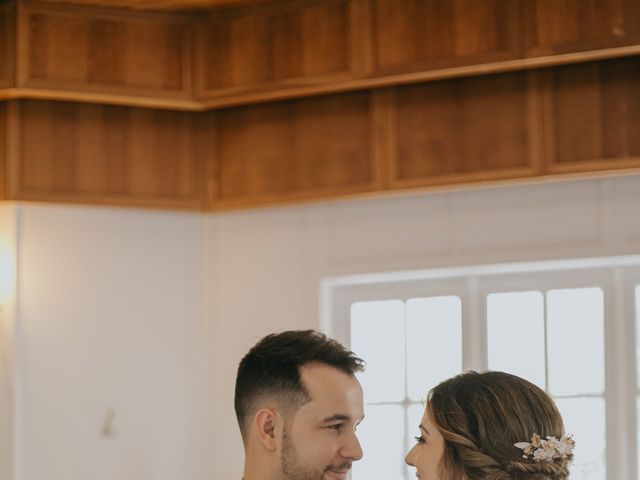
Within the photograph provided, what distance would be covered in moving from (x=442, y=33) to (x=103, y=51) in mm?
1557

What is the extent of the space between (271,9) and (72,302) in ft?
5.37

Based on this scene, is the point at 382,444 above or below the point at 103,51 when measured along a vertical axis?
below

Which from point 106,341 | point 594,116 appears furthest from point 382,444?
point 594,116

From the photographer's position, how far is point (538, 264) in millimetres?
5645

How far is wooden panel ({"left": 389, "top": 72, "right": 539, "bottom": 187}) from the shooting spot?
5.63 m

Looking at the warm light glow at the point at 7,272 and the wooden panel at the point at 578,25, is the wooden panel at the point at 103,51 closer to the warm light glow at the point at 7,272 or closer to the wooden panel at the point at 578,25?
the warm light glow at the point at 7,272

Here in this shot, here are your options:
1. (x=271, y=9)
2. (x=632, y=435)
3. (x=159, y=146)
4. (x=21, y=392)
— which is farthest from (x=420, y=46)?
(x=21, y=392)

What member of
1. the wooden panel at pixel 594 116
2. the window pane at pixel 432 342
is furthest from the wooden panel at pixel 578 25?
the window pane at pixel 432 342

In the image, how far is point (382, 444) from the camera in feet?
19.8

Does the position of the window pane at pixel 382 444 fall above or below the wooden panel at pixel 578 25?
below

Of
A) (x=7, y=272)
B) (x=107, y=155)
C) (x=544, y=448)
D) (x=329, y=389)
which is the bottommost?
(x=544, y=448)

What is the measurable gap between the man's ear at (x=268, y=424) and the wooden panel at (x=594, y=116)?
86.9 inches

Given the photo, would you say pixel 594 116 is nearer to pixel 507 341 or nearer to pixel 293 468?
pixel 507 341

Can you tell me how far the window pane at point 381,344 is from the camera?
6.08m
